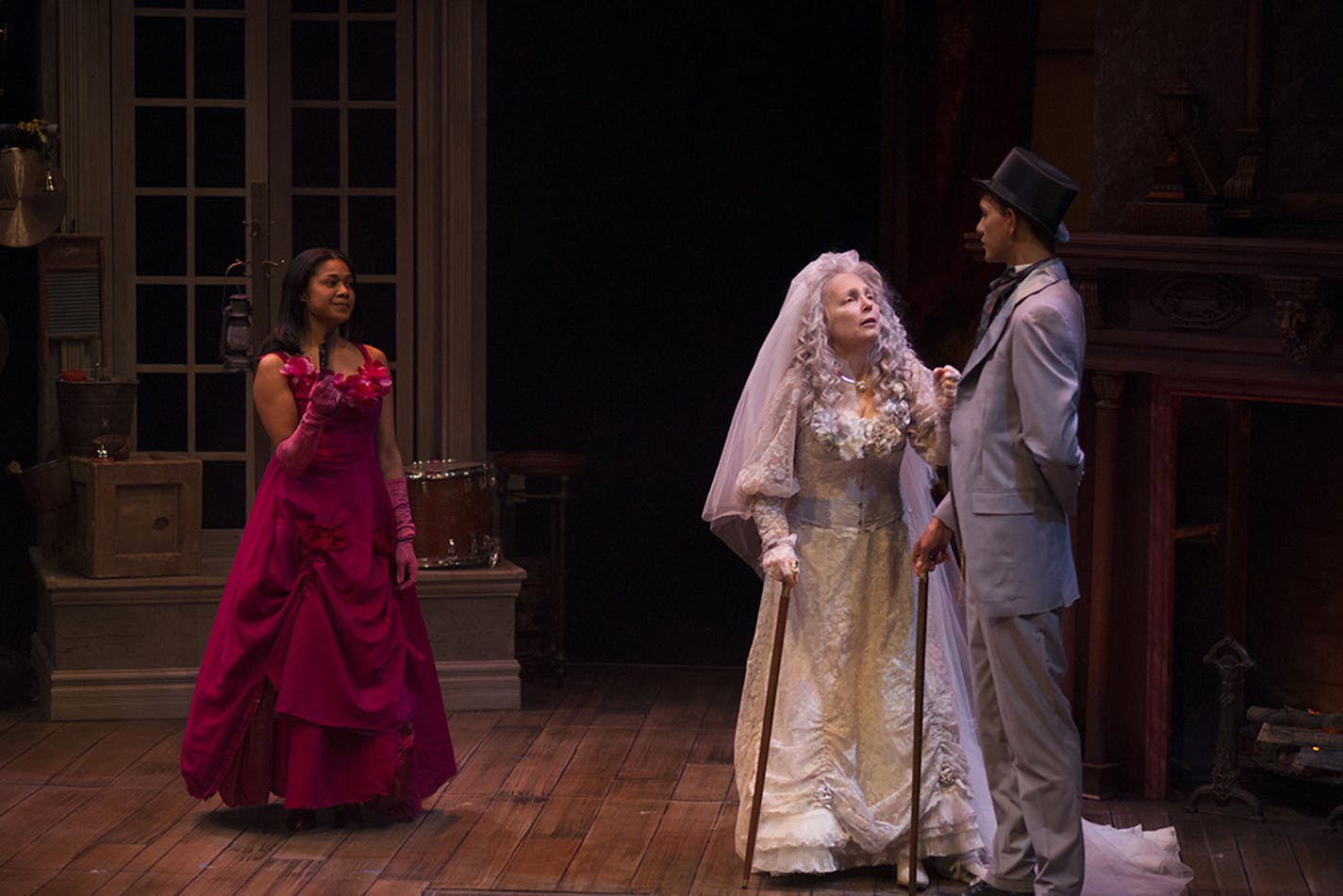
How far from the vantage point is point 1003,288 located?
4.31 metres

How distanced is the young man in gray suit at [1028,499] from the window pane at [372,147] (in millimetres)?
3477

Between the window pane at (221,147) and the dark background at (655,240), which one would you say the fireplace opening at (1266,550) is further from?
the window pane at (221,147)

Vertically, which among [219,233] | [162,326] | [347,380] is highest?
[219,233]

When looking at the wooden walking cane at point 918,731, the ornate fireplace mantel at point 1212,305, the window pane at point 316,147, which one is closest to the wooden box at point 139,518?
the window pane at point 316,147

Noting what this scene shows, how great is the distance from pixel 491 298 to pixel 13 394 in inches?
73.9

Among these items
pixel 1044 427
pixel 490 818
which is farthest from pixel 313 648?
pixel 1044 427

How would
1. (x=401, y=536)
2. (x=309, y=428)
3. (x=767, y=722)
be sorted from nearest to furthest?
(x=767, y=722) → (x=309, y=428) → (x=401, y=536)

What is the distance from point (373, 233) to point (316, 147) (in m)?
0.39

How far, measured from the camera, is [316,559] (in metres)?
5.22

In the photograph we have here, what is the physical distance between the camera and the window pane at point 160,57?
7.15m

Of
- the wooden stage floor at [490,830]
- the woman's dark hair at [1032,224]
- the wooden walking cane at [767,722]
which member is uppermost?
the woman's dark hair at [1032,224]

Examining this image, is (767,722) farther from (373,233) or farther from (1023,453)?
(373,233)

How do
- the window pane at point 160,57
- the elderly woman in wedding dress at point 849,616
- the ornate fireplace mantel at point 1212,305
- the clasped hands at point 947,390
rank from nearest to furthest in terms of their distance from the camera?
the clasped hands at point 947,390
the elderly woman in wedding dress at point 849,616
the ornate fireplace mantel at point 1212,305
the window pane at point 160,57

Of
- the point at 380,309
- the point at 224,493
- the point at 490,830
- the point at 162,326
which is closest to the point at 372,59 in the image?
the point at 380,309
